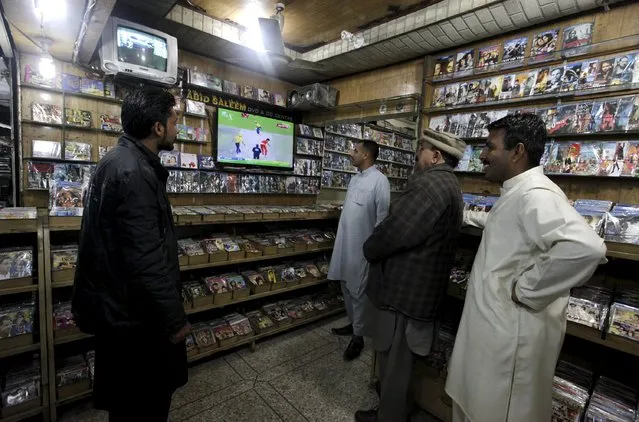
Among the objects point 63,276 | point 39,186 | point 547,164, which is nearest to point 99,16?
point 39,186

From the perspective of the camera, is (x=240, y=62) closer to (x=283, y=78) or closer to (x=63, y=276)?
(x=283, y=78)

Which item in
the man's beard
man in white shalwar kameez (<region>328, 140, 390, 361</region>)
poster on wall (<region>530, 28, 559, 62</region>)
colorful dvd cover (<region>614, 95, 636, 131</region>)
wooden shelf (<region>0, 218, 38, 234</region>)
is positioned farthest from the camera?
man in white shalwar kameez (<region>328, 140, 390, 361</region>)

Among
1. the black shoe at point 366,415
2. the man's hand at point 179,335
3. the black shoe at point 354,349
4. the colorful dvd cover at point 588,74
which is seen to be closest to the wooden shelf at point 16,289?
the man's hand at point 179,335

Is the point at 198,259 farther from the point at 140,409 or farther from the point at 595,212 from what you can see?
the point at 595,212

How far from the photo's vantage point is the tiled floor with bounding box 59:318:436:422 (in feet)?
6.93

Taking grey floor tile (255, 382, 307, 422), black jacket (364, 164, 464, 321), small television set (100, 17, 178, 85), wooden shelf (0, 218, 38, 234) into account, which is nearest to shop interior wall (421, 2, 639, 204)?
black jacket (364, 164, 464, 321)

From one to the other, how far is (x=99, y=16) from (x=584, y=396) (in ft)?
11.5

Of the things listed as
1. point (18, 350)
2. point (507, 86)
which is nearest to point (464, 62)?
point (507, 86)

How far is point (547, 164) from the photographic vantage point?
7.29 ft

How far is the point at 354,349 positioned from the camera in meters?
2.91

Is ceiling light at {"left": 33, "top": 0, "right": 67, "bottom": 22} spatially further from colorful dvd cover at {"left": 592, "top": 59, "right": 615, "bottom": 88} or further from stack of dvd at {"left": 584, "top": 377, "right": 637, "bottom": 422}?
stack of dvd at {"left": 584, "top": 377, "right": 637, "bottom": 422}

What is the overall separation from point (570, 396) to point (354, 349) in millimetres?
1619

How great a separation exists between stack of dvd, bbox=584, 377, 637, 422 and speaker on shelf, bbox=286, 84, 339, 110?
3.34 meters

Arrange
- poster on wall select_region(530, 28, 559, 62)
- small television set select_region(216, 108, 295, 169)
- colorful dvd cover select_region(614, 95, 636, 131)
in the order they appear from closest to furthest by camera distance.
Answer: colorful dvd cover select_region(614, 95, 636, 131), poster on wall select_region(530, 28, 559, 62), small television set select_region(216, 108, 295, 169)
